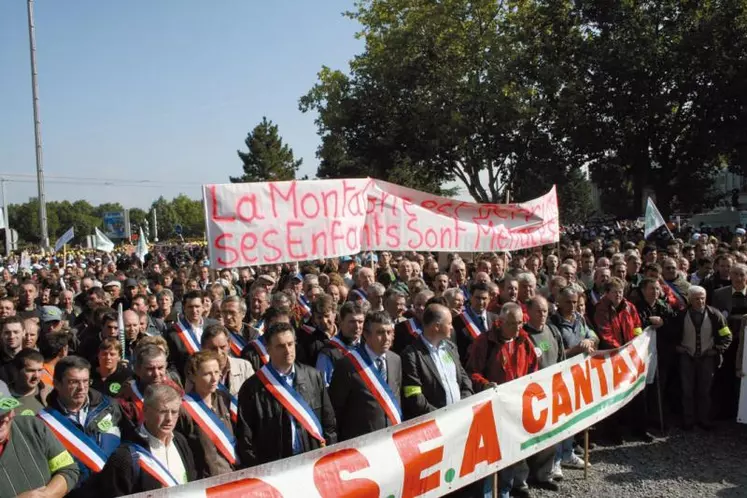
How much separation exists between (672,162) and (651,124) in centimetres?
242

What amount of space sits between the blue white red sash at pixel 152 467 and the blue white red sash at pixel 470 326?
3.41m

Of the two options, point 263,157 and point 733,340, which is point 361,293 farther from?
point 263,157

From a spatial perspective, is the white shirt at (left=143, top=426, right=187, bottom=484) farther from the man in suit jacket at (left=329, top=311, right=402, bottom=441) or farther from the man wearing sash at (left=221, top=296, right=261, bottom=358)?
the man wearing sash at (left=221, top=296, right=261, bottom=358)

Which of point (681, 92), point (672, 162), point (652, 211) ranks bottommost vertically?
point (652, 211)

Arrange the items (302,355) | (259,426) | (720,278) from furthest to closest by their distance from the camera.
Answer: (720,278), (302,355), (259,426)

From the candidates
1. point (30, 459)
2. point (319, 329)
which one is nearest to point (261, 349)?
point (319, 329)

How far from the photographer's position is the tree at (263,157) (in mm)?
73688

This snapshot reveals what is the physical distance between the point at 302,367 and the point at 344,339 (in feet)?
3.14

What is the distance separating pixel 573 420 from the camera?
5.41m

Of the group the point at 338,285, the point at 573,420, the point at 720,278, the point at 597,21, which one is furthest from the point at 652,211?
the point at 597,21

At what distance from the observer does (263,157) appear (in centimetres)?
7425

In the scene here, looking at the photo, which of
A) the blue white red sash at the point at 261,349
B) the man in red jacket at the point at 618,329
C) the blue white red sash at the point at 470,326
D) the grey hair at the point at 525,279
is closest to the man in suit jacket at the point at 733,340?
the man in red jacket at the point at 618,329

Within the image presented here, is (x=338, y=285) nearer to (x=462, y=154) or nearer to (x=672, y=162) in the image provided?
(x=462, y=154)

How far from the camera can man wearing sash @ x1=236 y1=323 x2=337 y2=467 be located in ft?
13.1
